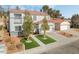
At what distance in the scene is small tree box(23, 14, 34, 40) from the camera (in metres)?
3.12

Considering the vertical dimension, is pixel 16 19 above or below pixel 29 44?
above

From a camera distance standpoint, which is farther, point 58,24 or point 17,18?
point 58,24

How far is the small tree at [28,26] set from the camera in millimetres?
3123

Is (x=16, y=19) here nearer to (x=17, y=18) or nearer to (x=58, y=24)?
(x=17, y=18)

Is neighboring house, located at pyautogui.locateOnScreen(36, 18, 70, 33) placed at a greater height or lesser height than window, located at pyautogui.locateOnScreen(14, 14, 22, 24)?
lesser

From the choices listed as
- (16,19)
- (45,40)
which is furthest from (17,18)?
(45,40)

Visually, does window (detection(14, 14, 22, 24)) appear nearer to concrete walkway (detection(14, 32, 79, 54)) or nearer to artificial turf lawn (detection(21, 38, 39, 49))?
artificial turf lawn (detection(21, 38, 39, 49))

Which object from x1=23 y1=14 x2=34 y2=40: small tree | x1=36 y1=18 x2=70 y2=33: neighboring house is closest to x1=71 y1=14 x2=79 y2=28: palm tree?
x1=36 y1=18 x2=70 y2=33: neighboring house

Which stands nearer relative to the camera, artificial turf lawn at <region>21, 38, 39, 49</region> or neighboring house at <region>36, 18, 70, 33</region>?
artificial turf lawn at <region>21, 38, 39, 49</region>

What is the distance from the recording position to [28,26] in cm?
313

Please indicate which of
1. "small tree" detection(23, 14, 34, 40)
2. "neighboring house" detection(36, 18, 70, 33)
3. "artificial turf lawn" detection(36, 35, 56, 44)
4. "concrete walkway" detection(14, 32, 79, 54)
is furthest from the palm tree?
"small tree" detection(23, 14, 34, 40)

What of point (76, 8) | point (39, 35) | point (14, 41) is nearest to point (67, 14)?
point (76, 8)

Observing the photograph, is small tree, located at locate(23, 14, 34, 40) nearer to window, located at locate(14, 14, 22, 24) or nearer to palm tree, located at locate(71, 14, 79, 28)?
window, located at locate(14, 14, 22, 24)

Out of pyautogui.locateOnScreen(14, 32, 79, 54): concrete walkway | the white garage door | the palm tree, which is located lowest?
pyautogui.locateOnScreen(14, 32, 79, 54): concrete walkway
